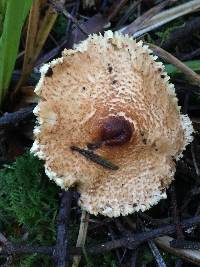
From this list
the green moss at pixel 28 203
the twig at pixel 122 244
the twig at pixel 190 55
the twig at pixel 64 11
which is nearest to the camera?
the twig at pixel 122 244

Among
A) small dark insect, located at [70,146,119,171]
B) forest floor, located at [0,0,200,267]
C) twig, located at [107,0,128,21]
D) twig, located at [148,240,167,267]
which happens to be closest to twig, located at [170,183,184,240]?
forest floor, located at [0,0,200,267]

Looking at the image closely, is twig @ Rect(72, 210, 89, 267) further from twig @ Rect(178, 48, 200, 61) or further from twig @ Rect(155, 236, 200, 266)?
twig @ Rect(178, 48, 200, 61)

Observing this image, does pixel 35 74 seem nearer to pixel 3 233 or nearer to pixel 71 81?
pixel 71 81

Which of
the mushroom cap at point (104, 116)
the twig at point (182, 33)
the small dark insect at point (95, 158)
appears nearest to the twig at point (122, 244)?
the mushroom cap at point (104, 116)

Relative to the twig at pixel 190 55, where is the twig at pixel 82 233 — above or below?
below

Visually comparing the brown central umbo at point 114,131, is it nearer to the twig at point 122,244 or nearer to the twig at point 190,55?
the twig at point 122,244

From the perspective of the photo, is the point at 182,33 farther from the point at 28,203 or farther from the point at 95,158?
the point at 28,203
